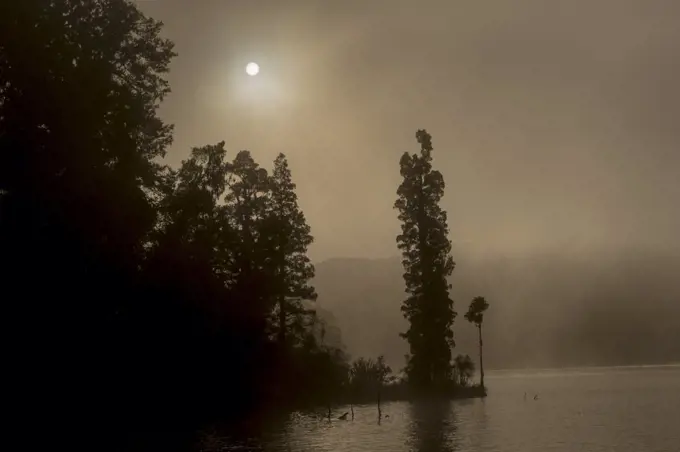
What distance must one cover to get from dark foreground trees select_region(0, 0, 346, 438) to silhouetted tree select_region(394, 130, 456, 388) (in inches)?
1320

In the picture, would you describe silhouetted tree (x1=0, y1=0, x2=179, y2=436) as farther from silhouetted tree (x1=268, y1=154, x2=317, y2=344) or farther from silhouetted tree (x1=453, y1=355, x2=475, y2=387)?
silhouetted tree (x1=453, y1=355, x2=475, y2=387)

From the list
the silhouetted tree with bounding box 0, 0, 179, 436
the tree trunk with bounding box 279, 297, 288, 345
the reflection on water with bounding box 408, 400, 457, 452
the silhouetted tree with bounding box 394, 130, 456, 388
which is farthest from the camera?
the silhouetted tree with bounding box 394, 130, 456, 388

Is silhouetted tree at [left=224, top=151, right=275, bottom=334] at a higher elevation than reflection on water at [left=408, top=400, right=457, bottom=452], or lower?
higher

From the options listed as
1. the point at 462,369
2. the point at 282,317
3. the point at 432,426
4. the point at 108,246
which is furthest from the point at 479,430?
the point at 462,369

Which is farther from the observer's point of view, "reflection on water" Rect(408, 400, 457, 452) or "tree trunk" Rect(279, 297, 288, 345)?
"tree trunk" Rect(279, 297, 288, 345)

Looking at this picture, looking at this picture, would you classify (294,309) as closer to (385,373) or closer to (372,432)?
(372,432)

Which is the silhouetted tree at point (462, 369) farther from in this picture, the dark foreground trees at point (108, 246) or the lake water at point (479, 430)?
the dark foreground trees at point (108, 246)

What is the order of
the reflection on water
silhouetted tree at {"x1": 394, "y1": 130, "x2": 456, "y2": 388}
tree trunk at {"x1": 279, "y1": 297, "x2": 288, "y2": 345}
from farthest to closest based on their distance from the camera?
silhouetted tree at {"x1": 394, "y1": 130, "x2": 456, "y2": 388}
tree trunk at {"x1": 279, "y1": 297, "x2": 288, "y2": 345}
the reflection on water

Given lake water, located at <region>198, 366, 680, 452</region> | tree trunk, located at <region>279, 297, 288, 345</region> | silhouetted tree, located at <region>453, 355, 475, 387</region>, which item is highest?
tree trunk, located at <region>279, 297, 288, 345</region>

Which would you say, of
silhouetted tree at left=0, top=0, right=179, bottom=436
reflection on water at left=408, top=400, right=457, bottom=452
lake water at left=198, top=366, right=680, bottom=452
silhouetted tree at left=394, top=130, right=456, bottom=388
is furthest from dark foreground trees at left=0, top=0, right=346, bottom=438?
silhouetted tree at left=394, top=130, right=456, bottom=388

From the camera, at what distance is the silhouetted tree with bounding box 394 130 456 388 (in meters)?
84.6

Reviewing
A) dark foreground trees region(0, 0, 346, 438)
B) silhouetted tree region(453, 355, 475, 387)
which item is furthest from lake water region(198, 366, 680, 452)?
silhouetted tree region(453, 355, 475, 387)

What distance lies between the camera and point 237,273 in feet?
191

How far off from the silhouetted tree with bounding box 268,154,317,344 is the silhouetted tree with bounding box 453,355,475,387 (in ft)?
99.3
